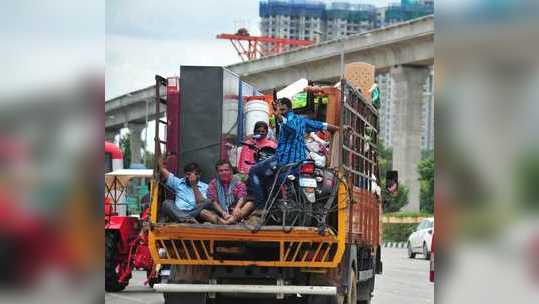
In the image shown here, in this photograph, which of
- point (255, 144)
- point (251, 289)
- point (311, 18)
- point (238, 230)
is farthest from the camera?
point (311, 18)

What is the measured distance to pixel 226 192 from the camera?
9781 mm

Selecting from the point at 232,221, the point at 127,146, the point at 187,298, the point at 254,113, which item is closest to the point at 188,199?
the point at 232,221

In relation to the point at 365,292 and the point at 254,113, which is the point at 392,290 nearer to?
the point at 365,292

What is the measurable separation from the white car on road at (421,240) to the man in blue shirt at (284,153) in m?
19.7

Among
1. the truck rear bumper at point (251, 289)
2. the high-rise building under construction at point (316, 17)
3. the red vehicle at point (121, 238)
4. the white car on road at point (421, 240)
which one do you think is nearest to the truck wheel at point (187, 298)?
the truck rear bumper at point (251, 289)

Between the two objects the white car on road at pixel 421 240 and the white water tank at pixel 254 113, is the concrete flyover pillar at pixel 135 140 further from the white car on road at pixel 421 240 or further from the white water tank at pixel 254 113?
the white water tank at pixel 254 113

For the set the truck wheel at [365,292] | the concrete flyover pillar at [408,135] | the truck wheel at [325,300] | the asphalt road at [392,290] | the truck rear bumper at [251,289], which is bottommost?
the asphalt road at [392,290]

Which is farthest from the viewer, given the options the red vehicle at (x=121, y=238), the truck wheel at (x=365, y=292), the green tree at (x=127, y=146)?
the green tree at (x=127, y=146)

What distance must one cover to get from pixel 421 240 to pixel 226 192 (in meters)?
21.8

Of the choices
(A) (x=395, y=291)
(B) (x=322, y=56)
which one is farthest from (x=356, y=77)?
(B) (x=322, y=56)

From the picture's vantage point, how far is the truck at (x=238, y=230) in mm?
9141
